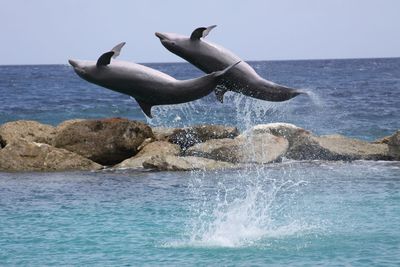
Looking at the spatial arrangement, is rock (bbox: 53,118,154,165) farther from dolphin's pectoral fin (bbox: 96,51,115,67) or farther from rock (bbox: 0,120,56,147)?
dolphin's pectoral fin (bbox: 96,51,115,67)

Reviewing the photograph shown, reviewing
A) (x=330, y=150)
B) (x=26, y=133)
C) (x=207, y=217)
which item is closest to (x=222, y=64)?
(x=207, y=217)

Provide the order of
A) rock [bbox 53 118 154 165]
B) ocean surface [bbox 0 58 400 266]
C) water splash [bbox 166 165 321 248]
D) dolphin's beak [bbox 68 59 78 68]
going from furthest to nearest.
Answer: rock [bbox 53 118 154 165]
water splash [bbox 166 165 321 248]
ocean surface [bbox 0 58 400 266]
dolphin's beak [bbox 68 59 78 68]

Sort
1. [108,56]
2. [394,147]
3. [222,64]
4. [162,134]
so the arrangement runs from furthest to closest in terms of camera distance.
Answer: [162,134] < [394,147] < [108,56] < [222,64]

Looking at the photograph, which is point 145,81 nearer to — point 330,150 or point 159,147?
point 159,147

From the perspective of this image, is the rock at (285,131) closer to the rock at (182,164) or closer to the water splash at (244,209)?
the water splash at (244,209)

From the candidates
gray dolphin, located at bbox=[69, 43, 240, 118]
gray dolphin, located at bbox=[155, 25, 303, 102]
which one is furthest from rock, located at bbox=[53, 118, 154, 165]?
gray dolphin, located at bbox=[155, 25, 303, 102]

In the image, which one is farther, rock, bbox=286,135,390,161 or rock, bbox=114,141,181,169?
rock, bbox=286,135,390,161

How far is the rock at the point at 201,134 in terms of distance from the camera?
2505 cm

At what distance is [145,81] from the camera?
8.85 m

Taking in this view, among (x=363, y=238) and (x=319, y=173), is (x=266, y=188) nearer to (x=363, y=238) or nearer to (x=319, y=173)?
(x=319, y=173)

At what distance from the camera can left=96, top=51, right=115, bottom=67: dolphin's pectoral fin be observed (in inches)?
354

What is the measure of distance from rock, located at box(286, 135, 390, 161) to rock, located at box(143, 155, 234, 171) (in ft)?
8.42

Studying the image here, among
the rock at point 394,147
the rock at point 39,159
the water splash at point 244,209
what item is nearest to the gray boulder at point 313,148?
the rock at point 394,147

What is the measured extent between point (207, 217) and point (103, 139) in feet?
23.8
